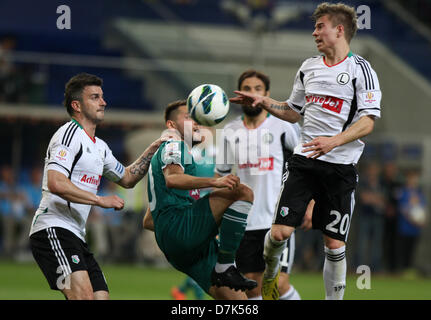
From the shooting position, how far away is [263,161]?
849 cm

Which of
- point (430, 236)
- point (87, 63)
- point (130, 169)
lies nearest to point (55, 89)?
point (87, 63)

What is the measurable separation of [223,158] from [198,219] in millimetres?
2296

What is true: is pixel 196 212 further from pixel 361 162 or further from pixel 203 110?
pixel 361 162

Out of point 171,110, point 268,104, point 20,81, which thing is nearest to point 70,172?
point 171,110

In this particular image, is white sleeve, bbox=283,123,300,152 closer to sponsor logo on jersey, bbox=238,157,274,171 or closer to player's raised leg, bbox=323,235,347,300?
sponsor logo on jersey, bbox=238,157,274,171

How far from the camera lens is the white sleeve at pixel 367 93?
6.79 metres

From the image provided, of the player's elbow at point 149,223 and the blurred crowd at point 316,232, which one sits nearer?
the player's elbow at point 149,223

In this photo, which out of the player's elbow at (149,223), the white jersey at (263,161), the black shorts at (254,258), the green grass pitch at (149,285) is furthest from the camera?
the green grass pitch at (149,285)

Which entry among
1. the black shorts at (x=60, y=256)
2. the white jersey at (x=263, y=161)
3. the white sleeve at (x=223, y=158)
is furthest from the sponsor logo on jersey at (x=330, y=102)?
the black shorts at (x=60, y=256)

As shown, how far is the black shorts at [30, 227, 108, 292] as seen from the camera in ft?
20.9

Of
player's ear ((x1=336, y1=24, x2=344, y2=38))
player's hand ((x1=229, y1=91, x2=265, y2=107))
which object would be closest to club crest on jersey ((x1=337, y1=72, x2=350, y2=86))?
player's ear ((x1=336, y1=24, x2=344, y2=38))

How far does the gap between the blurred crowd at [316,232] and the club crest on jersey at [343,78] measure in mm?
9903

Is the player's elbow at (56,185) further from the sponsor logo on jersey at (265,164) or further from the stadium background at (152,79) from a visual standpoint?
the stadium background at (152,79)

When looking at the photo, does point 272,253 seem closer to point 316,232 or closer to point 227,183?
point 227,183
